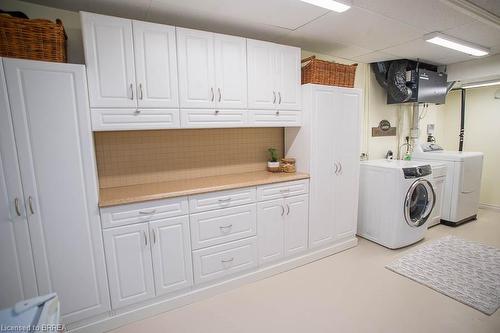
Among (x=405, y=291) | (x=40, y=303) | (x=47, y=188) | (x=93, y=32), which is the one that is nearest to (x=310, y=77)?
(x=93, y=32)

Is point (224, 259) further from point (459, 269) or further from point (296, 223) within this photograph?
point (459, 269)

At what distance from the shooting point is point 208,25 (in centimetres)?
228

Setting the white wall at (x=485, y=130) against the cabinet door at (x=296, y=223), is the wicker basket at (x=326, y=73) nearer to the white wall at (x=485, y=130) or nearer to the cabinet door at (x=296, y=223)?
the cabinet door at (x=296, y=223)

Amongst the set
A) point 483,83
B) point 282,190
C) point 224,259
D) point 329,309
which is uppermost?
point 483,83

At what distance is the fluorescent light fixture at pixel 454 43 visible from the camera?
259 cm

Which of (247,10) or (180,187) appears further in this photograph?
(180,187)

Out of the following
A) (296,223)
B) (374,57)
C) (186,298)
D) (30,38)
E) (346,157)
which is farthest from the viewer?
(374,57)

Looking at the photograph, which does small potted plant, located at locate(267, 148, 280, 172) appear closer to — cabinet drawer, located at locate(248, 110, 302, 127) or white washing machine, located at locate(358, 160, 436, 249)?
cabinet drawer, located at locate(248, 110, 302, 127)

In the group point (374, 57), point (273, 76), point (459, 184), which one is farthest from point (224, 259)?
point (459, 184)

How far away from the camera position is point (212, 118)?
86.9 inches

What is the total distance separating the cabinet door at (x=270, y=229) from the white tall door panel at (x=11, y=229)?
1.75 m

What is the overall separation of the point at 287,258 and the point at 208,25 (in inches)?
98.5

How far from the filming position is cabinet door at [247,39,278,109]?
7.61 feet

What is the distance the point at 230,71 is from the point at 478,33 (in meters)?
2.77
